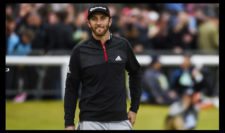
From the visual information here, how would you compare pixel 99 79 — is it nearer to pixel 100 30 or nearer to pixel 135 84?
pixel 100 30

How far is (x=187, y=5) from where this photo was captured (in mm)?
21656

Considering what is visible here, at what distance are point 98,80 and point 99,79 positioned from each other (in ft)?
0.05

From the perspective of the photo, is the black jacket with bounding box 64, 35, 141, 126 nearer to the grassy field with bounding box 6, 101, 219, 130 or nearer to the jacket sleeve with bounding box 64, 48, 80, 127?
the jacket sleeve with bounding box 64, 48, 80, 127

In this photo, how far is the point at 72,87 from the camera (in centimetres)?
769

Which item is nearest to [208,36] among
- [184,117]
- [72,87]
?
[184,117]

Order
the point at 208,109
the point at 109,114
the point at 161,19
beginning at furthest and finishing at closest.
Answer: the point at 161,19
the point at 208,109
the point at 109,114

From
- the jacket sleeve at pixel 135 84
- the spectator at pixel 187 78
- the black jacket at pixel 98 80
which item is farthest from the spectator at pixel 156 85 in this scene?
the black jacket at pixel 98 80

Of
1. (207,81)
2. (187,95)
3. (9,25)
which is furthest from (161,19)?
(187,95)

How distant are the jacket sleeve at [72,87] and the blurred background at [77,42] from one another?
10275mm

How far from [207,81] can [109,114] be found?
11.5 meters

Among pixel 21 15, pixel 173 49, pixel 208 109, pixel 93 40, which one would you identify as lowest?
pixel 208 109

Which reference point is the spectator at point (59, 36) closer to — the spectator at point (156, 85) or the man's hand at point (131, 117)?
the spectator at point (156, 85)

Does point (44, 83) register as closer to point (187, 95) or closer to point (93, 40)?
point (187, 95)

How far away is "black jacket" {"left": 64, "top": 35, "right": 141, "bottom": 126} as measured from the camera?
755cm
